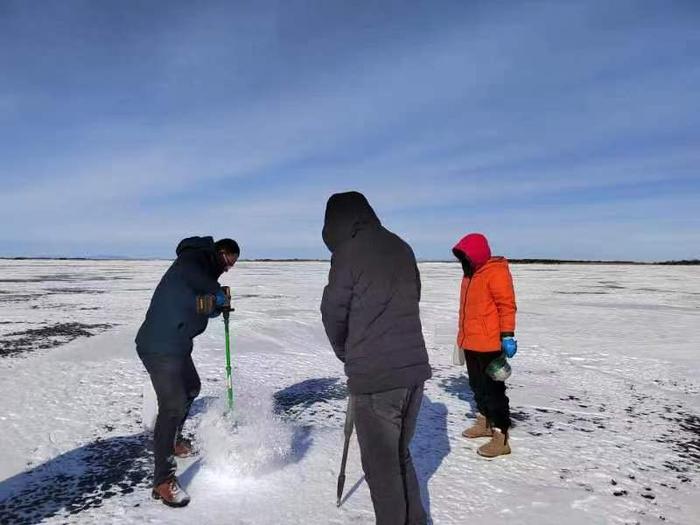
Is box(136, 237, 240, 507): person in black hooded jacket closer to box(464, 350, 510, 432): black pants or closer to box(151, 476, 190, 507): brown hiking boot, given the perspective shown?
box(151, 476, 190, 507): brown hiking boot

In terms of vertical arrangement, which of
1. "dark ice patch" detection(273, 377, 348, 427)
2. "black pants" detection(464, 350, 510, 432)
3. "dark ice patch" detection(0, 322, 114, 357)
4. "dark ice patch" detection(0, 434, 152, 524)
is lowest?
"dark ice patch" detection(0, 434, 152, 524)

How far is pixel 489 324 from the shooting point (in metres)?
4.30

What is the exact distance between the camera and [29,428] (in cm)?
480

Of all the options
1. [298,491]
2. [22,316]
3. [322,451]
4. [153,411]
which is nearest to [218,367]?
[153,411]

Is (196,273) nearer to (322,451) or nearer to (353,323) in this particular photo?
(353,323)

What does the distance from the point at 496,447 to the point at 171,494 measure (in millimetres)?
2601

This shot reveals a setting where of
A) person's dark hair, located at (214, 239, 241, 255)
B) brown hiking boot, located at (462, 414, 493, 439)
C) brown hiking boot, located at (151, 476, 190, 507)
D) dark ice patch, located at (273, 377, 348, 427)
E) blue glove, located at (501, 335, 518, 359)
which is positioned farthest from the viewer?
dark ice patch, located at (273, 377, 348, 427)

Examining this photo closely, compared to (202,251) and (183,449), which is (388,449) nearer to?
(202,251)

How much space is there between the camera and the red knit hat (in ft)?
14.1

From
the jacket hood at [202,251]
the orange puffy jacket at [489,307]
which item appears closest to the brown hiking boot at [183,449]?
Result: the jacket hood at [202,251]

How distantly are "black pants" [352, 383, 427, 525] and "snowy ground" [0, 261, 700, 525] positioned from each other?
0.86 m

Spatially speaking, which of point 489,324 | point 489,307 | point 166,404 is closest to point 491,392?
point 489,324

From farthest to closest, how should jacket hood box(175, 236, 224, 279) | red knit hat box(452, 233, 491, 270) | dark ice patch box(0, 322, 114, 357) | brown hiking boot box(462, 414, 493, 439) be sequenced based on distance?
1. dark ice patch box(0, 322, 114, 357)
2. brown hiking boot box(462, 414, 493, 439)
3. red knit hat box(452, 233, 491, 270)
4. jacket hood box(175, 236, 224, 279)

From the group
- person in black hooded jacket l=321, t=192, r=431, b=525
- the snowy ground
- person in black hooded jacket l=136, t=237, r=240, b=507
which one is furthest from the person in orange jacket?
person in black hooded jacket l=136, t=237, r=240, b=507
